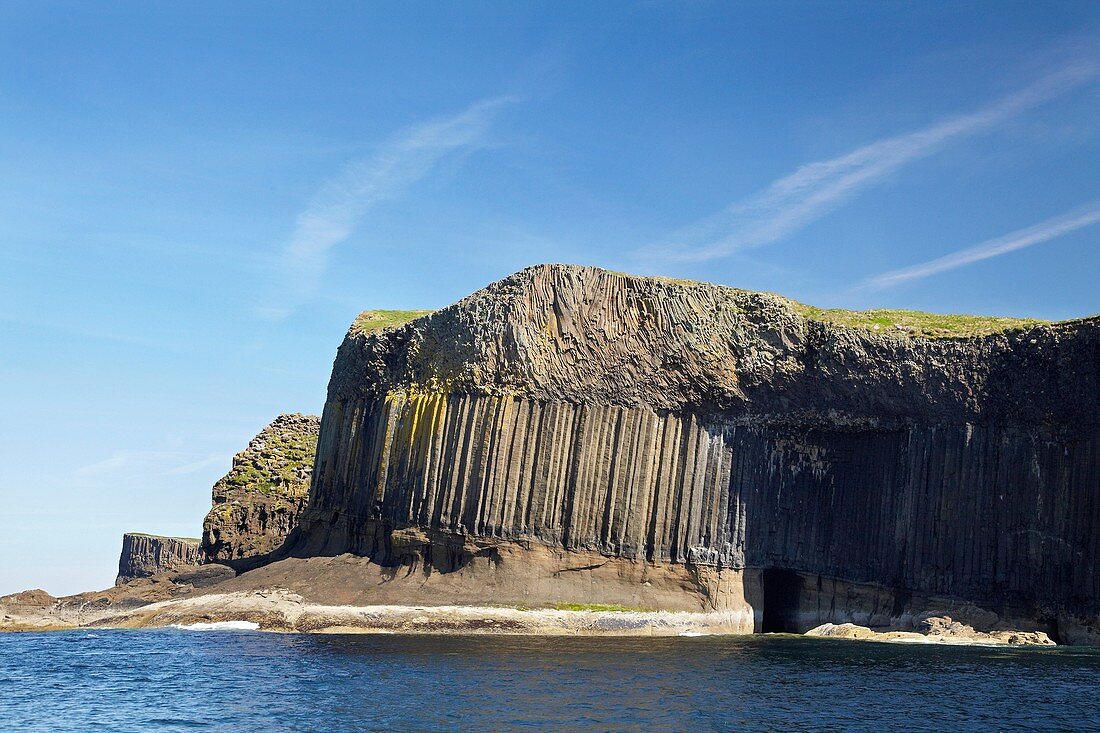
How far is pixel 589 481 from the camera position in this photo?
54.8 m

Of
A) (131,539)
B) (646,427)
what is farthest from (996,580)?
(131,539)

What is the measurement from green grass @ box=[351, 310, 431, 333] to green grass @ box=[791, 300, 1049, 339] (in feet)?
72.9

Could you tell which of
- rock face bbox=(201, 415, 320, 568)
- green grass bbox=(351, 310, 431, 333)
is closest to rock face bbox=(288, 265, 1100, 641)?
green grass bbox=(351, 310, 431, 333)

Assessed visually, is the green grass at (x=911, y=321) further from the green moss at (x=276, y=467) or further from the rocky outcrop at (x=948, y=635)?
the green moss at (x=276, y=467)

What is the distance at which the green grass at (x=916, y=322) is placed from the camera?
53312mm

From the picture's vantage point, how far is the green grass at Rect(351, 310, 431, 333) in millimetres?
63344

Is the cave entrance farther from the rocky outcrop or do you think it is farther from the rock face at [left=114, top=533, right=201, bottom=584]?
the rock face at [left=114, top=533, right=201, bottom=584]

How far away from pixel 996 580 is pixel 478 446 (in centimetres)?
2579

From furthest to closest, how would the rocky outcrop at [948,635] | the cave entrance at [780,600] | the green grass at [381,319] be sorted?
1. the green grass at [381,319]
2. the cave entrance at [780,600]
3. the rocky outcrop at [948,635]

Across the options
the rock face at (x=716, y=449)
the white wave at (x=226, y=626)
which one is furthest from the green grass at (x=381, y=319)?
the white wave at (x=226, y=626)

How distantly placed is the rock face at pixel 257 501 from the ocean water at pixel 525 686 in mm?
20354

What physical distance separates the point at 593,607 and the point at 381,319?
76.2 feet

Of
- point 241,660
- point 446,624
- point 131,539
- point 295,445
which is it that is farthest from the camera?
point 131,539

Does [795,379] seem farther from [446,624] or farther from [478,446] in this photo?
[446,624]
